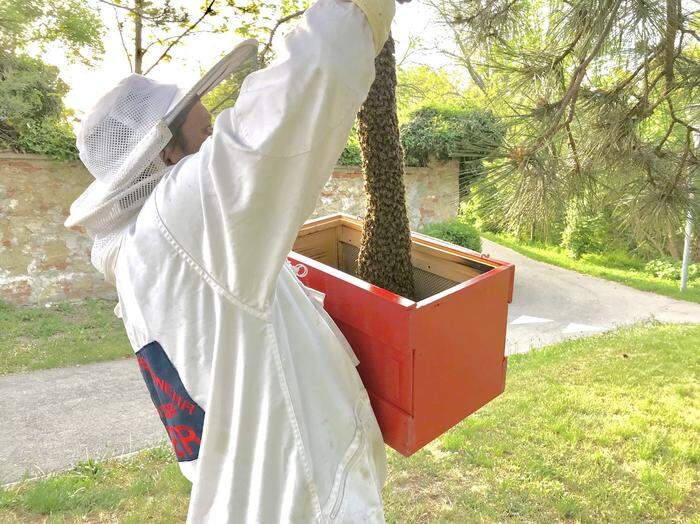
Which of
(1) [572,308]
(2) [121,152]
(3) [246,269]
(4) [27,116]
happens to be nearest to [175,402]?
(3) [246,269]

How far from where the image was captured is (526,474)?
3.01m

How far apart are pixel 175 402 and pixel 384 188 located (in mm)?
1120

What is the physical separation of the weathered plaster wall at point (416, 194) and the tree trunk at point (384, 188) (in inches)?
254

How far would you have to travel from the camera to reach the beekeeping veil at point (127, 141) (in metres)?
1.22

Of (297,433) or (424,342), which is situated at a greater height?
(424,342)

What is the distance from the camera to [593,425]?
11.8ft

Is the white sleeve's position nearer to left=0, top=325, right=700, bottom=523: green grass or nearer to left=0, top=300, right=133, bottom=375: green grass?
left=0, top=325, right=700, bottom=523: green grass

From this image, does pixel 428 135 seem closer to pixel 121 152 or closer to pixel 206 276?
pixel 121 152

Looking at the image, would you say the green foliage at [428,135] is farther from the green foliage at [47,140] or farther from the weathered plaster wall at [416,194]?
the green foliage at [47,140]

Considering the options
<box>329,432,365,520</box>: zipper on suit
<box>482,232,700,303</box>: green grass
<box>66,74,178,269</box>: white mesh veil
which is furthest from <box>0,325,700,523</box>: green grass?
<box>482,232,700,303</box>: green grass

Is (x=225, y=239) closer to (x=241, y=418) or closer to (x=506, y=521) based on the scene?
(x=241, y=418)

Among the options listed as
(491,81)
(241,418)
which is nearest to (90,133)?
(241,418)

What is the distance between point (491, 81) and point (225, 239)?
2.61m

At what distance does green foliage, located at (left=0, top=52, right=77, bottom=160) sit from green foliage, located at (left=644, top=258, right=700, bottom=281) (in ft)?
42.8
